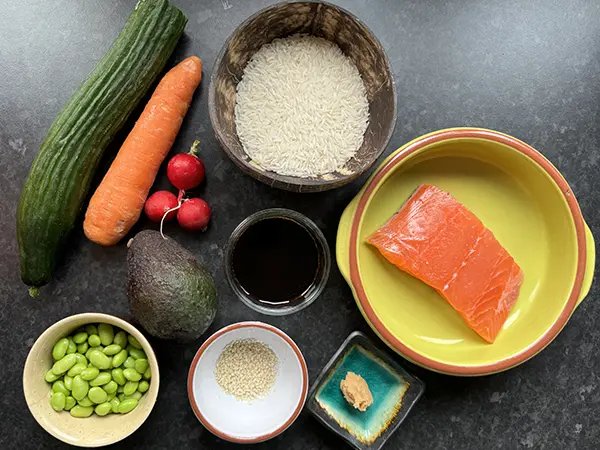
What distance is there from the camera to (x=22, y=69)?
1.61 metres

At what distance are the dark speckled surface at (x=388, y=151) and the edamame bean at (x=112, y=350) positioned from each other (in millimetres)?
128

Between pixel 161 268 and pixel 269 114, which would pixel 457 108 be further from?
pixel 161 268

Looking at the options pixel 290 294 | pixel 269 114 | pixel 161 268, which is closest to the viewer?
pixel 161 268

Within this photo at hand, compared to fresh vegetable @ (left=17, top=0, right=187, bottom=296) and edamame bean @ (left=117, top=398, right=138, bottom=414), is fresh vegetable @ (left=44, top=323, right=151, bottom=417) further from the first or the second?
fresh vegetable @ (left=17, top=0, right=187, bottom=296)

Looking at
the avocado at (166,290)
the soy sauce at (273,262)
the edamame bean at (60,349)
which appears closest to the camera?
the avocado at (166,290)

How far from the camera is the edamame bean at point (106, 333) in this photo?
1.48 m

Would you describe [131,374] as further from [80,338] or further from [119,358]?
[80,338]

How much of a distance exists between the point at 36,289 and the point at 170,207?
39cm

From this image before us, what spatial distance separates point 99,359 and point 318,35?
94 centimetres

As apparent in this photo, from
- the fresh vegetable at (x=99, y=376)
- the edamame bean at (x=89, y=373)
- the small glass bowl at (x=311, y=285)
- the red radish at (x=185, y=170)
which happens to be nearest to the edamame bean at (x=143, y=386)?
the fresh vegetable at (x=99, y=376)

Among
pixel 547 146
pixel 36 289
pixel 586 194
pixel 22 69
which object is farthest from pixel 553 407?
pixel 22 69

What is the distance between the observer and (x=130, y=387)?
1.47 m

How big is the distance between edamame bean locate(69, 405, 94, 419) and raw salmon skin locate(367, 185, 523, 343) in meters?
0.78

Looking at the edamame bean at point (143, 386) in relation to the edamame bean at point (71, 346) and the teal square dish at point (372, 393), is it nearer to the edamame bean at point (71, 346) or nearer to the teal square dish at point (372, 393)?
the edamame bean at point (71, 346)
